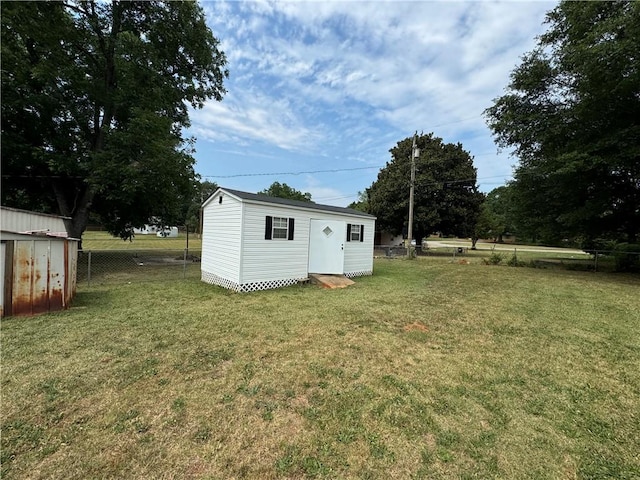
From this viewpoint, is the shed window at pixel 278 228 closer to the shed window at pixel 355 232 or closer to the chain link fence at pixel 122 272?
the shed window at pixel 355 232

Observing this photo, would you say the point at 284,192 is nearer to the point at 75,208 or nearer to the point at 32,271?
the point at 75,208

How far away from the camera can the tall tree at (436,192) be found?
829 inches

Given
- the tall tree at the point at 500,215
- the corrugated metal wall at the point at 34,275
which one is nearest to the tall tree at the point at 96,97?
the corrugated metal wall at the point at 34,275

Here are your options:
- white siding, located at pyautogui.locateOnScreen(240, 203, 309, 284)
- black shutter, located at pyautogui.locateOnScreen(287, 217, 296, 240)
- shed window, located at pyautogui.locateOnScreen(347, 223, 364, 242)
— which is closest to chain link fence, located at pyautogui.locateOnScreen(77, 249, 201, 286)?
white siding, located at pyautogui.locateOnScreen(240, 203, 309, 284)

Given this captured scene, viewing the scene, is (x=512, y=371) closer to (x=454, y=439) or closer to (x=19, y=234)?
(x=454, y=439)

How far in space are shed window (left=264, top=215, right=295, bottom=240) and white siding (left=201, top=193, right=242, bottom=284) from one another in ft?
2.76

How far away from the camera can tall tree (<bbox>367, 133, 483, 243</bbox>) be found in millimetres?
21047

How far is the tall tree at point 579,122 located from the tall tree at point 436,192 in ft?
17.9

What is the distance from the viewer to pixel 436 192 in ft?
69.2

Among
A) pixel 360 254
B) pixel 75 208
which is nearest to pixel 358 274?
pixel 360 254

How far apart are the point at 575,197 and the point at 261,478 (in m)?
17.0

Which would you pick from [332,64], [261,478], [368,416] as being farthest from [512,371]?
[332,64]

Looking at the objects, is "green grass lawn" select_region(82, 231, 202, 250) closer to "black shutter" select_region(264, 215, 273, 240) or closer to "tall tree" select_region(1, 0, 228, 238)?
"tall tree" select_region(1, 0, 228, 238)

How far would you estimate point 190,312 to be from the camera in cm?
574
